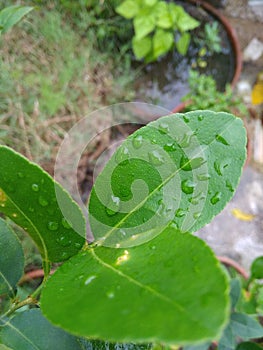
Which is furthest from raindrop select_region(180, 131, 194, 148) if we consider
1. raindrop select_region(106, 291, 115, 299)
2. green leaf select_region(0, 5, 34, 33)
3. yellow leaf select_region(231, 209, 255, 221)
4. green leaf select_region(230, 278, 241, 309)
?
yellow leaf select_region(231, 209, 255, 221)

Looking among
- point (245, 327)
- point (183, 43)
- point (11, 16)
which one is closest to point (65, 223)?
point (11, 16)

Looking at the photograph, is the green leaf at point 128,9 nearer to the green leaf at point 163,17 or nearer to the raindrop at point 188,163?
Answer: the green leaf at point 163,17

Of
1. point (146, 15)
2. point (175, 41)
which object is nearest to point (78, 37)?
point (146, 15)

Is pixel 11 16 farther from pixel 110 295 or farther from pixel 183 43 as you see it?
pixel 183 43

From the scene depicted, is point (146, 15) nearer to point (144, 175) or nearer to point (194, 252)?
point (144, 175)

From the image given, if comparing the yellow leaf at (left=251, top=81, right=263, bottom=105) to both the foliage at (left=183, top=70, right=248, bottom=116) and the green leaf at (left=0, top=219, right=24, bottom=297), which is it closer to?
the foliage at (left=183, top=70, right=248, bottom=116)
